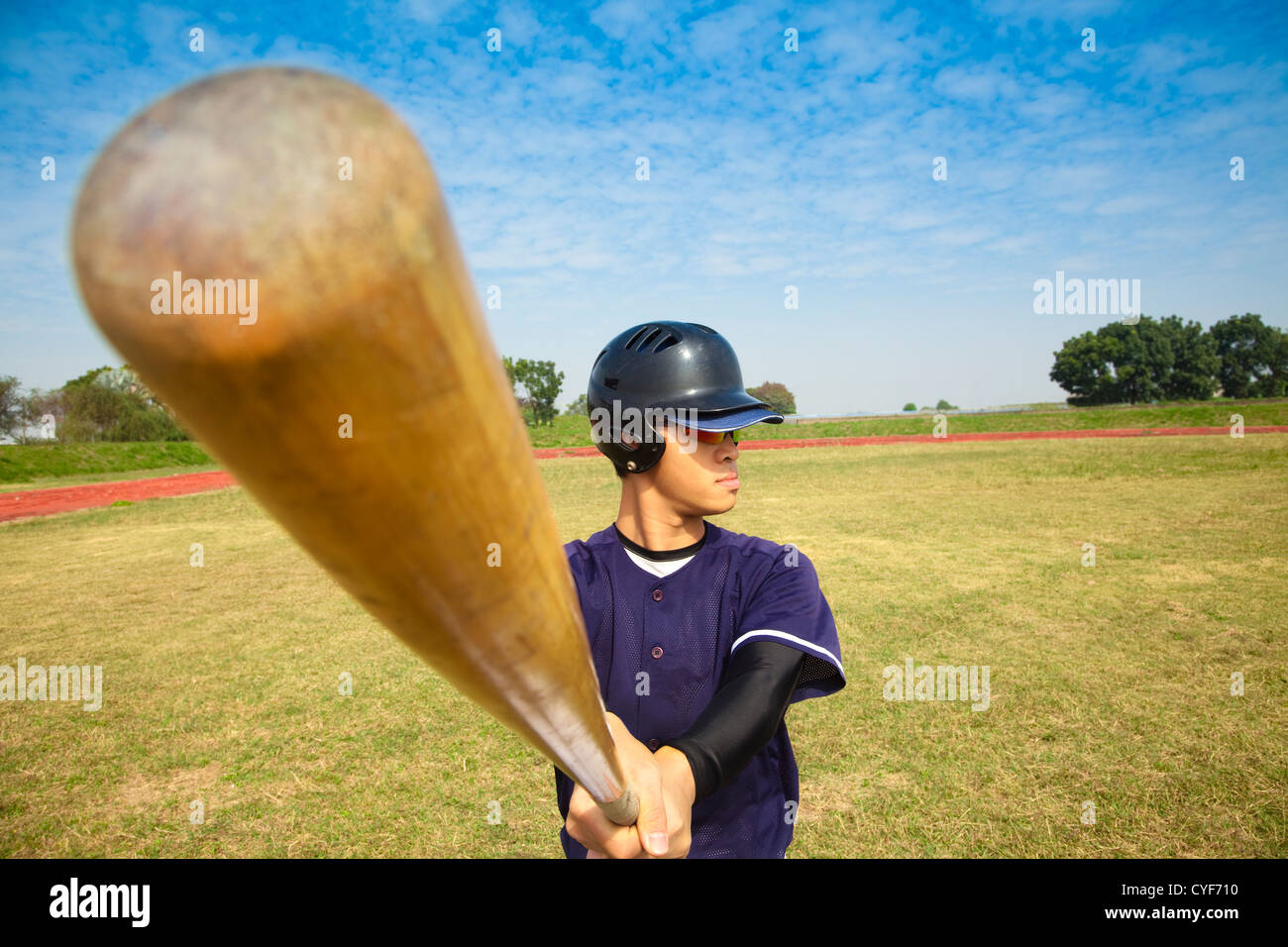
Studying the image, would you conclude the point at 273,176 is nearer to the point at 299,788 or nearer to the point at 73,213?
the point at 73,213

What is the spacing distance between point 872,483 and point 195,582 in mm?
14942

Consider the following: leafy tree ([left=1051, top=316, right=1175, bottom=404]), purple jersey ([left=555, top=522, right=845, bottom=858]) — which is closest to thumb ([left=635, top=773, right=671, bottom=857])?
purple jersey ([left=555, top=522, right=845, bottom=858])

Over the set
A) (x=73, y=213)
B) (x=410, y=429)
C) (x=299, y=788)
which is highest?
(x=73, y=213)

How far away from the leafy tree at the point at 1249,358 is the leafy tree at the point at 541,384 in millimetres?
62693

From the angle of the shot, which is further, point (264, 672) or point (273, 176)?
point (264, 672)

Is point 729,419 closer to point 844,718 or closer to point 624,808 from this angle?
point 624,808

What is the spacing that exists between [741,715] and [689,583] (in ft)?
2.11

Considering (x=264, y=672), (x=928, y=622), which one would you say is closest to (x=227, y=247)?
(x=264, y=672)

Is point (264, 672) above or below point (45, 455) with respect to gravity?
below

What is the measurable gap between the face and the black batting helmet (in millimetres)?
42

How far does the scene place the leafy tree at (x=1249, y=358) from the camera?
67.4 m

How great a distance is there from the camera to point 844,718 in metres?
5.37

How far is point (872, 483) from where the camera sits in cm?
1869

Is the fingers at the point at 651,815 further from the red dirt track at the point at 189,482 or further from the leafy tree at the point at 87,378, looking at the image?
the leafy tree at the point at 87,378
